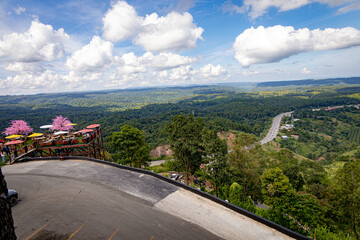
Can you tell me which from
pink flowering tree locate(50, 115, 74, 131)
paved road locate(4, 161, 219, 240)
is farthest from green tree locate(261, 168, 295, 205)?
pink flowering tree locate(50, 115, 74, 131)

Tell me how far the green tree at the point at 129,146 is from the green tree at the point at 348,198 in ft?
96.1

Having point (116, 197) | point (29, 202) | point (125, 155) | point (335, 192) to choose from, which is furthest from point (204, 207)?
point (125, 155)

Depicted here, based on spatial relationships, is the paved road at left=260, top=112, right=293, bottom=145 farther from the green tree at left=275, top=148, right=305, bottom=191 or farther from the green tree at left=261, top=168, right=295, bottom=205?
the green tree at left=261, top=168, right=295, bottom=205

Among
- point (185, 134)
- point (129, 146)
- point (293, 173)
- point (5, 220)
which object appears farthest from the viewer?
point (293, 173)

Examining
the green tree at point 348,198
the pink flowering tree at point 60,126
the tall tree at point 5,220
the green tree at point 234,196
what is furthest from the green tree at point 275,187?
the pink flowering tree at point 60,126

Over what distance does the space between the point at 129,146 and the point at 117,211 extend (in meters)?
21.2

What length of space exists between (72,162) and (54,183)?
4.91m

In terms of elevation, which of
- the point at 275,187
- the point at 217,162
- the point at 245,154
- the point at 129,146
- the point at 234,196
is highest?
the point at 245,154

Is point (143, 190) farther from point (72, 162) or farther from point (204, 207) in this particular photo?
point (72, 162)

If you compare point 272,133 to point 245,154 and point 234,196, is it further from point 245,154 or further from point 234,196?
point 234,196

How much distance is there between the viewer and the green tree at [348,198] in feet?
68.7

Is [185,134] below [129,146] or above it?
above

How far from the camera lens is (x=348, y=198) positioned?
21.3 m

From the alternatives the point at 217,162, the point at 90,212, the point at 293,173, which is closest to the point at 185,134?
the point at 217,162
